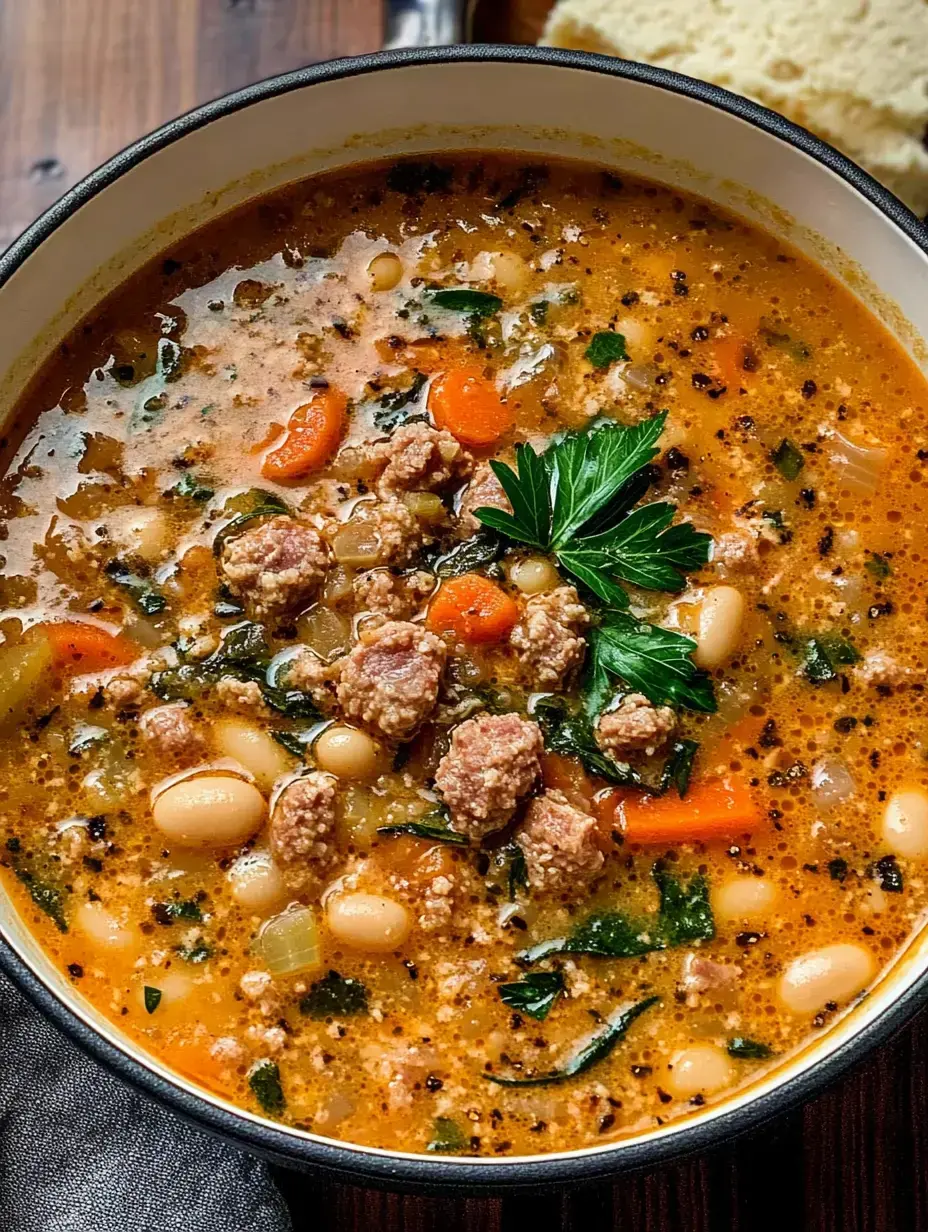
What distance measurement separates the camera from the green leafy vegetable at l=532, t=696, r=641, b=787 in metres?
2.71

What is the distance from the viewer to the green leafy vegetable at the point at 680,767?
271cm

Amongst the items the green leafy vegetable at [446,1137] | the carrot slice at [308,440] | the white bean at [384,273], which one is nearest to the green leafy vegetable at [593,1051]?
the green leafy vegetable at [446,1137]

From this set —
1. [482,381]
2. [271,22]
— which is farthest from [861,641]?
[271,22]

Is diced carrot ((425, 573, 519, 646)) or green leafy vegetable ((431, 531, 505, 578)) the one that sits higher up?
green leafy vegetable ((431, 531, 505, 578))

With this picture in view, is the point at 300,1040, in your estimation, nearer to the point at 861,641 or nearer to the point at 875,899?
the point at 875,899

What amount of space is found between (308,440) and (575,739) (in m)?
0.83

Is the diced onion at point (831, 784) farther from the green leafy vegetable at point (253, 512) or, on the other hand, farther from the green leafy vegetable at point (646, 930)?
the green leafy vegetable at point (253, 512)

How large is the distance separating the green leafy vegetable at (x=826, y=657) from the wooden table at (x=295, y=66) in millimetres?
924

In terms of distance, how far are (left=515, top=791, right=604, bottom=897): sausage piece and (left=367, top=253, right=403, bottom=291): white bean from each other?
3.80ft

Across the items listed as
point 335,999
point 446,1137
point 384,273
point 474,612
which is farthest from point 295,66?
point 446,1137

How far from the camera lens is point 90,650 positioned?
2.78 meters

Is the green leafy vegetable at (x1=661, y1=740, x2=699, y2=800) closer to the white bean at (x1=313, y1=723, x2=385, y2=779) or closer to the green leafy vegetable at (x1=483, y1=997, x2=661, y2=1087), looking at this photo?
the green leafy vegetable at (x1=483, y1=997, x2=661, y2=1087)

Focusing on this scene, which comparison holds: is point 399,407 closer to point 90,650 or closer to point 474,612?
point 474,612

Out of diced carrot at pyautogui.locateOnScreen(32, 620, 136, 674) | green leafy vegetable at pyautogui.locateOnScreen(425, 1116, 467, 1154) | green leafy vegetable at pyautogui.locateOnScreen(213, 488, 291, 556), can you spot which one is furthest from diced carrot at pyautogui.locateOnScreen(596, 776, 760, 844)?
diced carrot at pyautogui.locateOnScreen(32, 620, 136, 674)
